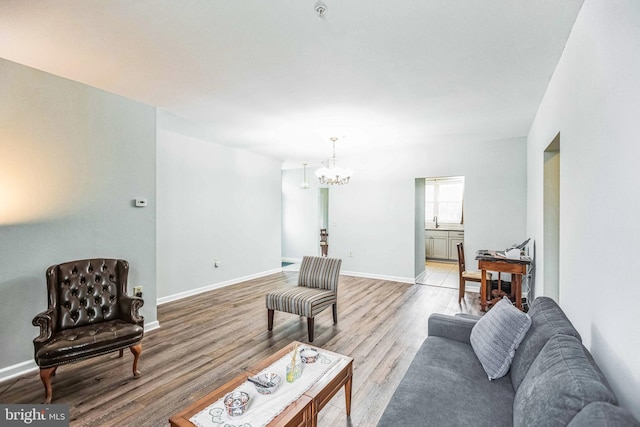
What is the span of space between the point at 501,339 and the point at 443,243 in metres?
7.28

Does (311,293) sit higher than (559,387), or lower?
lower

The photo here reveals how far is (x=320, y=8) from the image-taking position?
1.90m

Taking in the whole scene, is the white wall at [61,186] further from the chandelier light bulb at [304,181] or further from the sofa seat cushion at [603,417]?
the chandelier light bulb at [304,181]

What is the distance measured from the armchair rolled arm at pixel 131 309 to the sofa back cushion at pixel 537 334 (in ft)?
9.53

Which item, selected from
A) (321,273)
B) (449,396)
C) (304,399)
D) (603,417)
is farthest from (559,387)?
(321,273)

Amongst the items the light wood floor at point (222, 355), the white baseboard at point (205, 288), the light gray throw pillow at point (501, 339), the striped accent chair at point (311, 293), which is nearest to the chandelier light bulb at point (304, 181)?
the white baseboard at point (205, 288)

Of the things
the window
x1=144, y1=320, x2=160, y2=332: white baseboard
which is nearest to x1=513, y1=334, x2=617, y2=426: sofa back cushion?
x1=144, y1=320, x2=160, y2=332: white baseboard

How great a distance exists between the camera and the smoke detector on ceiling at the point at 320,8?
6.17 feet

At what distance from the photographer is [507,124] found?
14.5 ft

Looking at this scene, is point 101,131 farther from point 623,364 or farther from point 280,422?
point 623,364

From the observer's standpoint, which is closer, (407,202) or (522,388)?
(522,388)

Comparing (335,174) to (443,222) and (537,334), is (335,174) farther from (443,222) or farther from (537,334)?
(443,222)

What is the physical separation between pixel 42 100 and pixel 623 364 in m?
4.44

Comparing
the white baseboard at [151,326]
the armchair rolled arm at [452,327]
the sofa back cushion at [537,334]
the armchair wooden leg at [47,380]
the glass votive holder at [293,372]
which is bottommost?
the white baseboard at [151,326]
